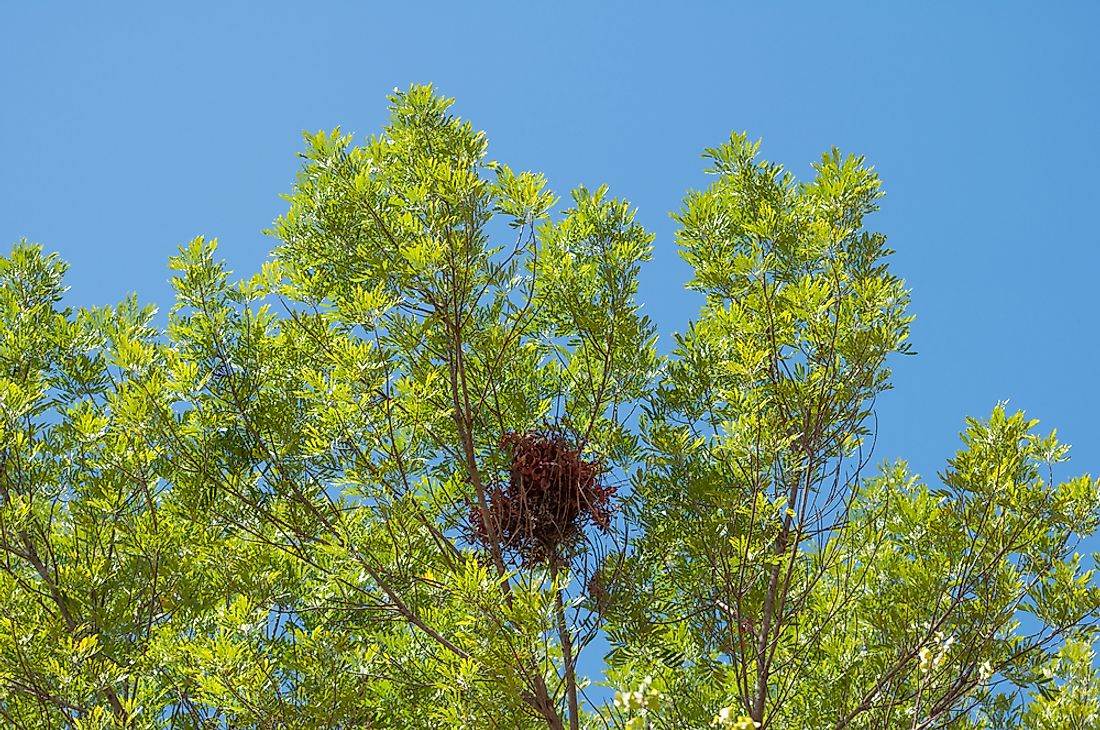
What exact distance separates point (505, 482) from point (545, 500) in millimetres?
234

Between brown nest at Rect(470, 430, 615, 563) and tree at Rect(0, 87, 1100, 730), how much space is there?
0.05ft

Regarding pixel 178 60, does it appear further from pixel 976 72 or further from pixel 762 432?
pixel 762 432

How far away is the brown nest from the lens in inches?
188

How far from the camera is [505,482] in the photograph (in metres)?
4.99

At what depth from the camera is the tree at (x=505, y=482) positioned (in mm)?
4414

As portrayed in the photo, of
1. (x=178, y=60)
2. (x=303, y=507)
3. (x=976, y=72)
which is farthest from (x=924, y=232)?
(x=303, y=507)

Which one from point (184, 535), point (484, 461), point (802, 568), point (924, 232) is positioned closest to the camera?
point (184, 535)

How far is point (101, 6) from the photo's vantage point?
22.0 m

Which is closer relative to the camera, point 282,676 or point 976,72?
point 282,676

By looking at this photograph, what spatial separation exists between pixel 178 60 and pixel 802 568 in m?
18.9

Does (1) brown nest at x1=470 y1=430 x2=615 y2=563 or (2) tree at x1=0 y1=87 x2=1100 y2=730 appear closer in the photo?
(2) tree at x1=0 y1=87 x2=1100 y2=730

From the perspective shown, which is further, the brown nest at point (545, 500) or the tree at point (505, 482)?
the brown nest at point (545, 500)

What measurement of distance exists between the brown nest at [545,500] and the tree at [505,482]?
0.01 metres

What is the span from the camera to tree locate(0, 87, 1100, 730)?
4414 millimetres
